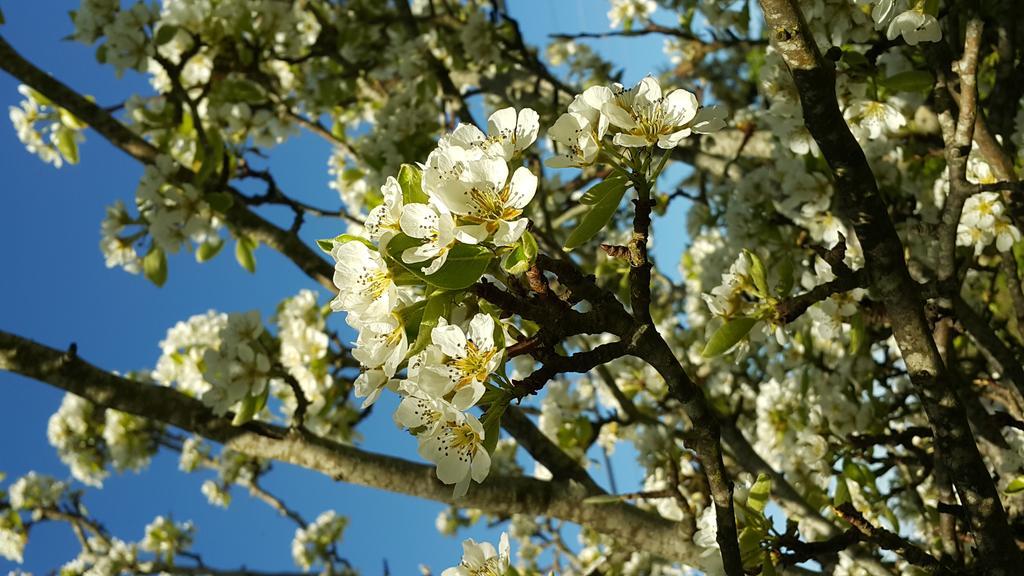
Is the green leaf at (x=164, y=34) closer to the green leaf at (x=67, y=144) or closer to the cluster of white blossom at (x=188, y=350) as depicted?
the green leaf at (x=67, y=144)

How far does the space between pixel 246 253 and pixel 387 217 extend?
70.4 inches

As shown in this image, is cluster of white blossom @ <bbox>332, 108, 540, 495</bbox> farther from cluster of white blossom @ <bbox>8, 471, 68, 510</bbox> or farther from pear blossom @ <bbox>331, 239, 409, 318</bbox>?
cluster of white blossom @ <bbox>8, 471, 68, 510</bbox>

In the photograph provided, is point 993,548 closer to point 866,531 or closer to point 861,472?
point 866,531

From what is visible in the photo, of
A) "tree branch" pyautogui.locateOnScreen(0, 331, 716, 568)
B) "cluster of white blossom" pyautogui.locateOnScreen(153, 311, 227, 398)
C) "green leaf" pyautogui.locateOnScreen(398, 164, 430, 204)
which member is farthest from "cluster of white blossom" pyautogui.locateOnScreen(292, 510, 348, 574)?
"green leaf" pyautogui.locateOnScreen(398, 164, 430, 204)

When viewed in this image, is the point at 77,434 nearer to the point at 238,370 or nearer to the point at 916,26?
the point at 238,370

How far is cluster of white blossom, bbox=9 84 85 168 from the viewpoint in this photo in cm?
281

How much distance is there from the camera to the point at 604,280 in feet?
9.80

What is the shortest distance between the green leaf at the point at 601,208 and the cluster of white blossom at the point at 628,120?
0.04 m

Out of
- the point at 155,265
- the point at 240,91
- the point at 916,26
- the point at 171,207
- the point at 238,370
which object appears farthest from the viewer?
the point at 240,91

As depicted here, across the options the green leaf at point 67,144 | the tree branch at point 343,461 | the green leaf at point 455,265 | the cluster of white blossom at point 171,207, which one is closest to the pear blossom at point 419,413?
the green leaf at point 455,265

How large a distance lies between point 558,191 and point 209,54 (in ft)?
4.37

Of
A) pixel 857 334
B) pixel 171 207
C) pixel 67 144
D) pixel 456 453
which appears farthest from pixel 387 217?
pixel 67 144

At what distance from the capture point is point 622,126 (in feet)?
2.93

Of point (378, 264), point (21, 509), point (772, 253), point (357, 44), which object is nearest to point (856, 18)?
point (772, 253)
